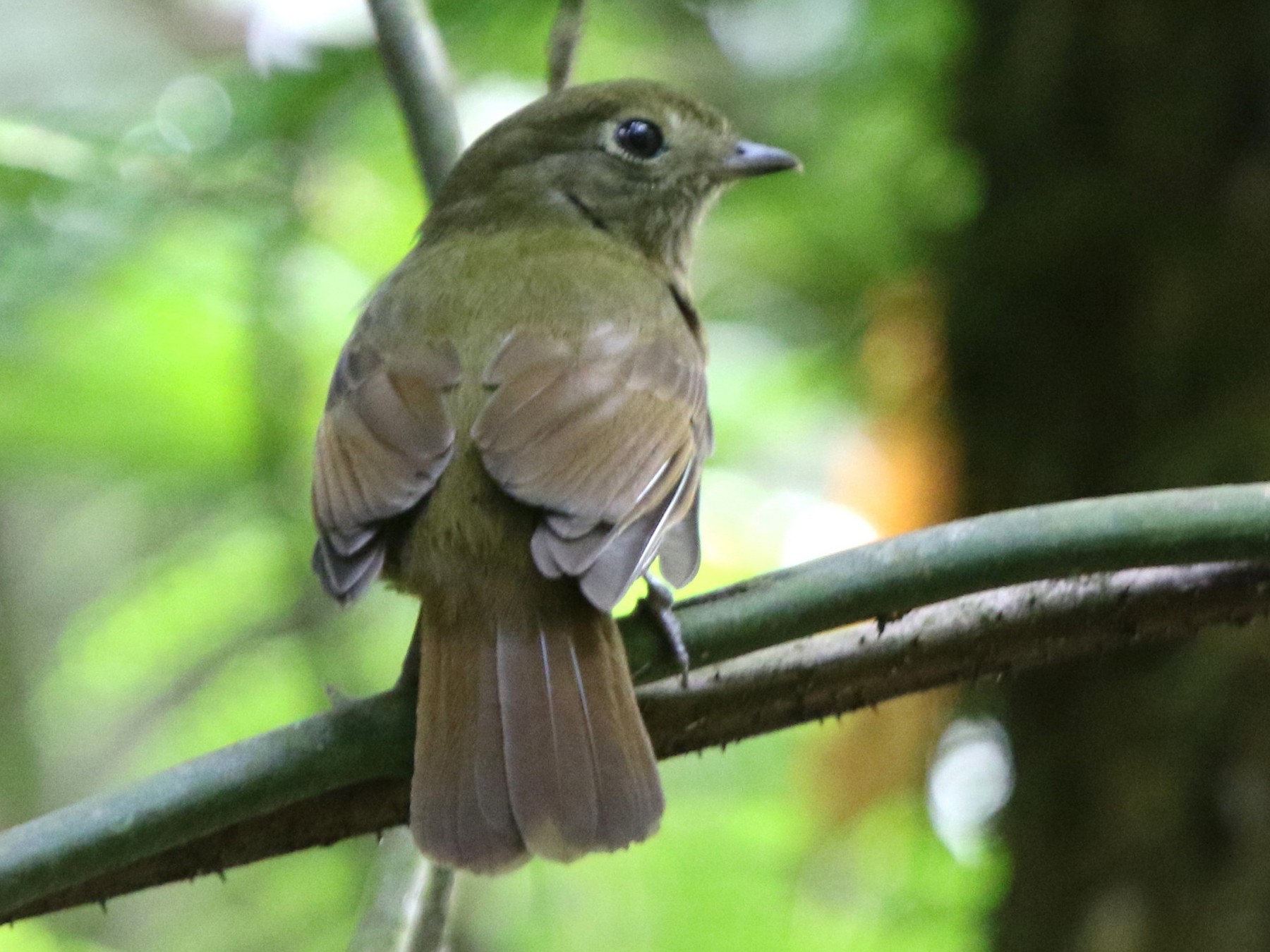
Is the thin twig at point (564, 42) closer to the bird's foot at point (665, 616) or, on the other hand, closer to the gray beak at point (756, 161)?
the gray beak at point (756, 161)

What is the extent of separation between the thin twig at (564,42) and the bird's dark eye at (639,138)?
49cm

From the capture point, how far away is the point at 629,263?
2979mm

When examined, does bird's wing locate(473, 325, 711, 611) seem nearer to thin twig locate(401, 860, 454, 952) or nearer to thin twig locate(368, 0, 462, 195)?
thin twig locate(368, 0, 462, 195)

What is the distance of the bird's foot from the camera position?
5.44 ft

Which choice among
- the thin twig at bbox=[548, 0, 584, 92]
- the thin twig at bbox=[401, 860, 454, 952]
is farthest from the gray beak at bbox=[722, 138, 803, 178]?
the thin twig at bbox=[401, 860, 454, 952]

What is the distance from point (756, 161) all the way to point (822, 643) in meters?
1.71

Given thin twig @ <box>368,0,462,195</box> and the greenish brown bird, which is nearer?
the greenish brown bird

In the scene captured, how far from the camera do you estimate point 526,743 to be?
6.29 ft

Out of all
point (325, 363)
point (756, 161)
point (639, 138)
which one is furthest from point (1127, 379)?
point (325, 363)

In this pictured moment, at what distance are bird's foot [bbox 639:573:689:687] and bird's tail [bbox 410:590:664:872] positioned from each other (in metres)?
0.08

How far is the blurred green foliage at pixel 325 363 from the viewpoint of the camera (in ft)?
11.5

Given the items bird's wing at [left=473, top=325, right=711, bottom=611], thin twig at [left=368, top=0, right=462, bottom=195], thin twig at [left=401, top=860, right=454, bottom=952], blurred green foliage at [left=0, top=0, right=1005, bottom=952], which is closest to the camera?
bird's wing at [left=473, top=325, right=711, bottom=611]

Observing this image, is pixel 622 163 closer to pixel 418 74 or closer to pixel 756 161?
pixel 756 161

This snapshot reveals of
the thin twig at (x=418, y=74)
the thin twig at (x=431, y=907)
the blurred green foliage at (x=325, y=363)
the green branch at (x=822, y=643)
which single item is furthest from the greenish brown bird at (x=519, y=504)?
the blurred green foliage at (x=325, y=363)
